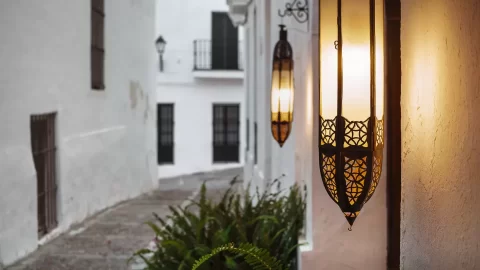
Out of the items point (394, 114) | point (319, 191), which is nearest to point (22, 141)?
point (319, 191)

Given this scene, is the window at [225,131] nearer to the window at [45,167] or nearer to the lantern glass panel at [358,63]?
the window at [45,167]

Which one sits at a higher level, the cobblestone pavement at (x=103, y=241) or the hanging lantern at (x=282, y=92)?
the hanging lantern at (x=282, y=92)

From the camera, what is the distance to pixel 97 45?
11.6 metres

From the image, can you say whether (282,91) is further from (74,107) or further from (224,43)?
(224,43)

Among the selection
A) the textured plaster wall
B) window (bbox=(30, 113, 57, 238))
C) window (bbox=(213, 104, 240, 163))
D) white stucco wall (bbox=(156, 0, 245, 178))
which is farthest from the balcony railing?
the textured plaster wall

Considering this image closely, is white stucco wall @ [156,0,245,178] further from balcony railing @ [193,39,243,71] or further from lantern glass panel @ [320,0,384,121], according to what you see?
lantern glass panel @ [320,0,384,121]

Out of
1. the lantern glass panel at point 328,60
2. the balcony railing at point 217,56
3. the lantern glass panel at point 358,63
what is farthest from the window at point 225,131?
the lantern glass panel at point 358,63

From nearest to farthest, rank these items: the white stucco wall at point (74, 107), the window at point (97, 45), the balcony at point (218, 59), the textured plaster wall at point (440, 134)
A: 1. the textured plaster wall at point (440, 134)
2. the white stucco wall at point (74, 107)
3. the window at point (97, 45)
4. the balcony at point (218, 59)

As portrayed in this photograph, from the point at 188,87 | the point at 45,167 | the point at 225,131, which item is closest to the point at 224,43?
the point at 188,87

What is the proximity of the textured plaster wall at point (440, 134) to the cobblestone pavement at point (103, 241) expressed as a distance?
17.1ft

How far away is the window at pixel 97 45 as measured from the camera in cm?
1125

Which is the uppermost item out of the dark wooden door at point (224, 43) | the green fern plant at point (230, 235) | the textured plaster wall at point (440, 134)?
the dark wooden door at point (224, 43)

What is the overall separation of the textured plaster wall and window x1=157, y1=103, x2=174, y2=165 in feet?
57.3

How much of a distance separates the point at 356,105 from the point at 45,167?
750cm
